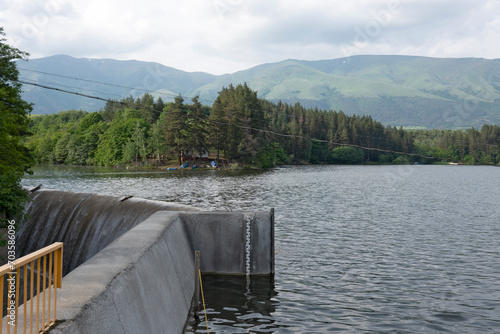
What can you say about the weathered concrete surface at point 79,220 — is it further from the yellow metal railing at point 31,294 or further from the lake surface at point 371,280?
the yellow metal railing at point 31,294

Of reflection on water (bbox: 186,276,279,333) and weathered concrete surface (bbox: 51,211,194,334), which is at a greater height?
weathered concrete surface (bbox: 51,211,194,334)

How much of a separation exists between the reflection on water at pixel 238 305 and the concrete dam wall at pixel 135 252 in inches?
20.7

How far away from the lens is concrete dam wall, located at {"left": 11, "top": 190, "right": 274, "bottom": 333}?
7.08 meters

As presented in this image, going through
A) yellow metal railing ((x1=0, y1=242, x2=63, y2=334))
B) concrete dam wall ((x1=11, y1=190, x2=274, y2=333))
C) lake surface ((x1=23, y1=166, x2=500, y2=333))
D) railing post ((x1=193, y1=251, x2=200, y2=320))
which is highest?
yellow metal railing ((x1=0, y1=242, x2=63, y2=334))

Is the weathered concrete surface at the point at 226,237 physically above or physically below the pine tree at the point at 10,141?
below

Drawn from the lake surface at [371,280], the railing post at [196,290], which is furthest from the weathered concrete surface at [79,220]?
the railing post at [196,290]

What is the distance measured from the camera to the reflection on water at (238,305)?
1247 cm

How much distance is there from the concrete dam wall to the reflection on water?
1.73 feet

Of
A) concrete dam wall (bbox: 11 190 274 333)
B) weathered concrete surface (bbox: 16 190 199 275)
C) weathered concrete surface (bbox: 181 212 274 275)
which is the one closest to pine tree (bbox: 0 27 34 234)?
weathered concrete surface (bbox: 16 190 199 275)

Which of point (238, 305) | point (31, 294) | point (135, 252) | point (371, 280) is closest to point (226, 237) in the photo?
point (238, 305)

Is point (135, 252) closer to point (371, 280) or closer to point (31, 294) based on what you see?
point (31, 294)

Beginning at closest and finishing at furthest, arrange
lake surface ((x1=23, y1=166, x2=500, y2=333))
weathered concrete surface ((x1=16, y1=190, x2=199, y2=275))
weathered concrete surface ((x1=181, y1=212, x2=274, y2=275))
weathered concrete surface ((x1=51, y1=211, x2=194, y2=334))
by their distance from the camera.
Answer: weathered concrete surface ((x1=51, y1=211, x2=194, y2=334)) → lake surface ((x1=23, y1=166, x2=500, y2=333)) → weathered concrete surface ((x1=181, y1=212, x2=274, y2=275)) → weathered concrete surface ((x1=16, y1=190, x2=199, y2=275))

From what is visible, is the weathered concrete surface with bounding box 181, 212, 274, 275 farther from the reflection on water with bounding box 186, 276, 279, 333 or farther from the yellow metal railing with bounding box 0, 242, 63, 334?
the yellow metal railing with bounding box 0, 242, 63, 334

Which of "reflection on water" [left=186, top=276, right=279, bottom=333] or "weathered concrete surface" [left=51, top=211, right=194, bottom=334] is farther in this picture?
"reflection on water" [left=186, top=276, right=279, bottom=333]
